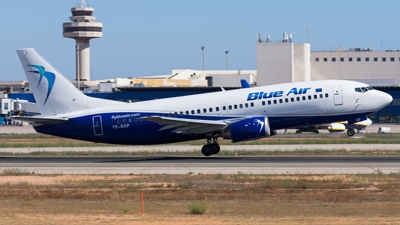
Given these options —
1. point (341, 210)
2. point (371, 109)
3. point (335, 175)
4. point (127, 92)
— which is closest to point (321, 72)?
point (127, 92)

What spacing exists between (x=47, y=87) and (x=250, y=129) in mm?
15682

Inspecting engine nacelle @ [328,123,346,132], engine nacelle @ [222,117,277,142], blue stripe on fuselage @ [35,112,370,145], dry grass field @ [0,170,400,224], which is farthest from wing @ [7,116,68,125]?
engine nacelle @ [328,123,346,132]

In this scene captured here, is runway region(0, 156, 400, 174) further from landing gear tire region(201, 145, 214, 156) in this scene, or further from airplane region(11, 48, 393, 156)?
airplane region(11, 48, 393, 156)

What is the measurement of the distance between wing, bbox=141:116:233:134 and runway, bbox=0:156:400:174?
220 centimetres

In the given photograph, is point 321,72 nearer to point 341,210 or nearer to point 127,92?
point 127,92

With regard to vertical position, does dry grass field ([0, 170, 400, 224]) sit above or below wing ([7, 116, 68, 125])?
below

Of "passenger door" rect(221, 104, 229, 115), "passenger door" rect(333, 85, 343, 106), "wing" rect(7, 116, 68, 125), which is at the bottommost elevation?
"wing" rect(7, 116, 68, 125)

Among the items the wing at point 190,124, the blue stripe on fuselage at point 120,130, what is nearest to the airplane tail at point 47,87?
the blue stripe on fuselage at point 120,130

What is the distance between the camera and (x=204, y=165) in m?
36.5

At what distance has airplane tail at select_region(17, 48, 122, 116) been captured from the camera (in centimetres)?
4147

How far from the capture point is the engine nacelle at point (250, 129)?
127 ft

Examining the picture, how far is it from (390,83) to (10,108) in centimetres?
9037

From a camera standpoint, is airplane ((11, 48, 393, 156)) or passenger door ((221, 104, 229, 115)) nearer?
airplane ((11, 48, 393, 156))

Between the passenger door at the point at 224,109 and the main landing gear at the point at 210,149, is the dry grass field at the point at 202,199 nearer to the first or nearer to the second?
the passenger door at the point at 224,109
